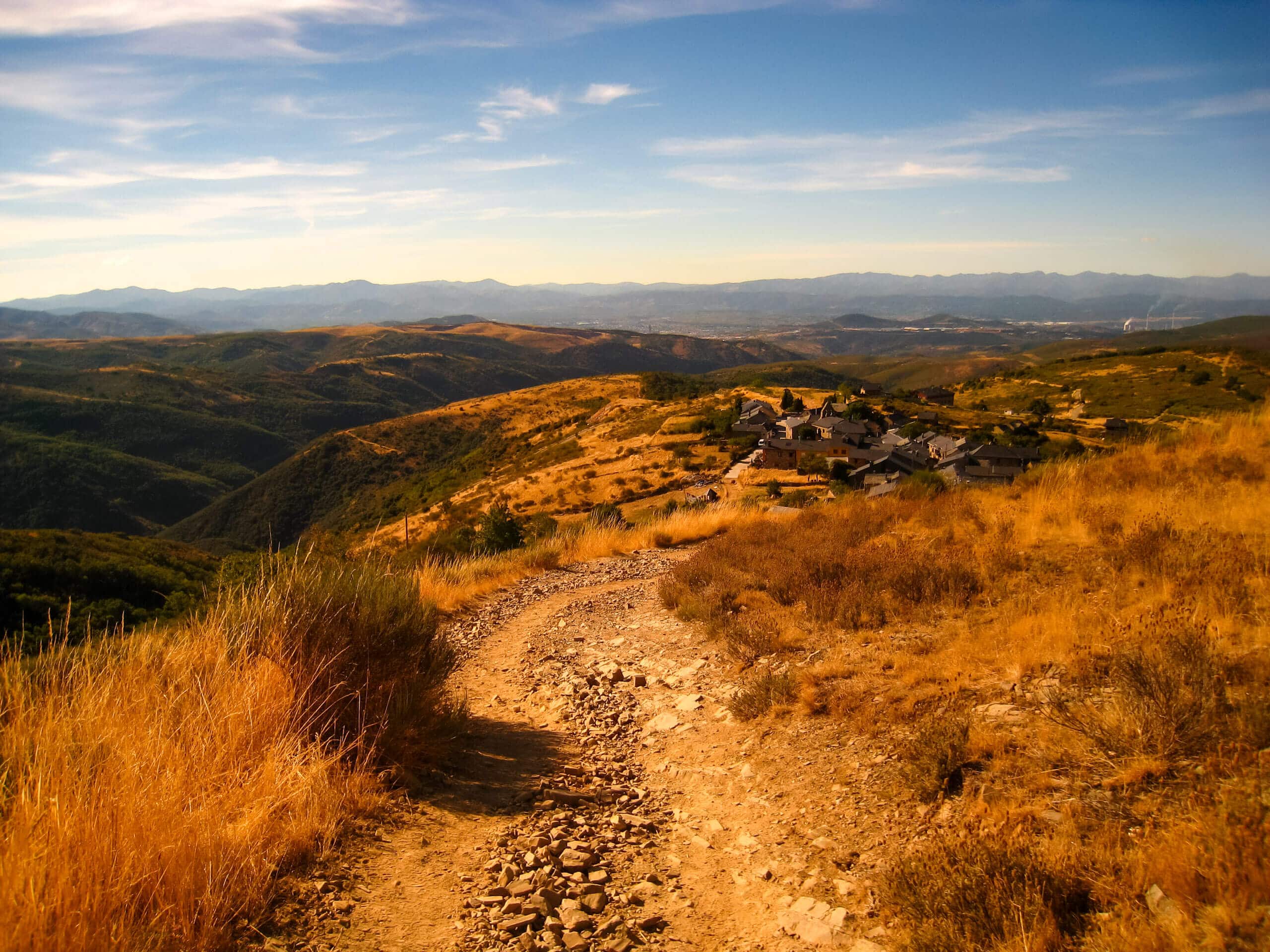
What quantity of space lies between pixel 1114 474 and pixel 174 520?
4933 inches

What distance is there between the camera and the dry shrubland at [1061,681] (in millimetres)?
2600

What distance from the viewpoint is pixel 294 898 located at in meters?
3.24

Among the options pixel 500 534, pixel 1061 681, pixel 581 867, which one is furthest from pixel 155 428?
pixel 1061 681

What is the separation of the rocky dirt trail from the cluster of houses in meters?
22.0

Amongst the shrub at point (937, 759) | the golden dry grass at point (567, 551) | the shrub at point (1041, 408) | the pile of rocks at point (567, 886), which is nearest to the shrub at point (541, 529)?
the golden dry grass at point (567, 551)

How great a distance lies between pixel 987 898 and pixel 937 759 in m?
1.09

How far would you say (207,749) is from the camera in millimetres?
3906

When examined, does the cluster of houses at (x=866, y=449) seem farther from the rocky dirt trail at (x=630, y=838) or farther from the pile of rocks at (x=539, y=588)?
the rocky dirt trail at (x=630, y=838)

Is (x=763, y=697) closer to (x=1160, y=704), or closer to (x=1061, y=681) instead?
(x=1061, y=681)

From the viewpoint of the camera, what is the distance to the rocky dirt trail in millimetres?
3131

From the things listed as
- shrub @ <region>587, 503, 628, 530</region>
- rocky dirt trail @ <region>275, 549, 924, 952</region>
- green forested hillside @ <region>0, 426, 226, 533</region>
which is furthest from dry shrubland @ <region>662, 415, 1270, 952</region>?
green forested hillside @ <region>0, 426, 226, 533</region>

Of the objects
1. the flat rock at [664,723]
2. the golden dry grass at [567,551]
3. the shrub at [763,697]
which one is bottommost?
the golden dry grass at [567,551]

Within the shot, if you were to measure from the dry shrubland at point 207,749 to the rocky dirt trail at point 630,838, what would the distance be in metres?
0.39

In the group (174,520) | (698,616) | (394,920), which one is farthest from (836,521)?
(174,520)
